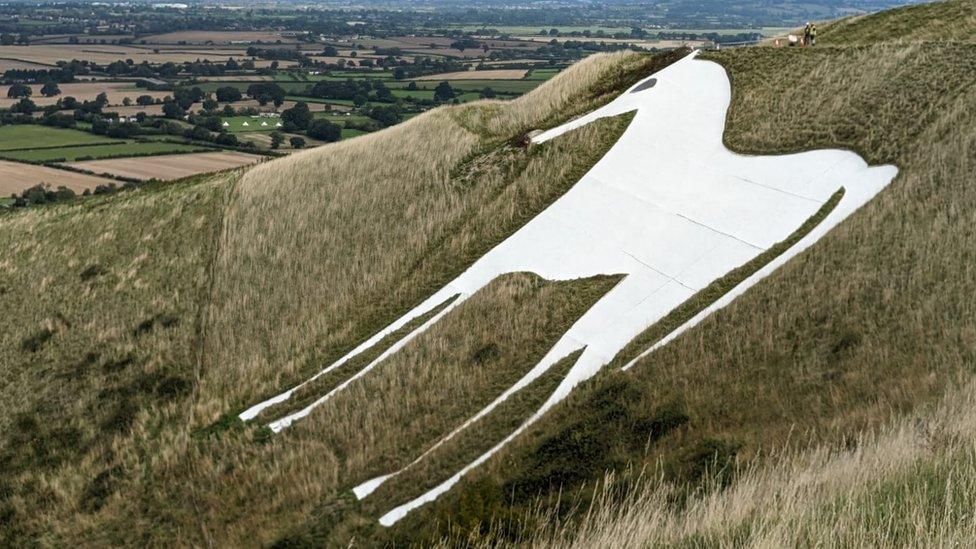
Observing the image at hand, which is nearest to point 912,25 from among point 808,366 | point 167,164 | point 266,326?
point 808,366

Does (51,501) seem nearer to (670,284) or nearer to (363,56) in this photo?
(670,284)

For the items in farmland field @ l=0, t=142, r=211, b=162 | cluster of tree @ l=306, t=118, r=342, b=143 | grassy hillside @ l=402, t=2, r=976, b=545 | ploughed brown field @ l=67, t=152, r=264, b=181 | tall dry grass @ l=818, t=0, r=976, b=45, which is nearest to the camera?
grassy hillside @ l=402, t=2, r=976, b=545

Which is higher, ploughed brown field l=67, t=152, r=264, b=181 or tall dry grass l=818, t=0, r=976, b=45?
tall dry grass l=818, t=0, r=976, b=45

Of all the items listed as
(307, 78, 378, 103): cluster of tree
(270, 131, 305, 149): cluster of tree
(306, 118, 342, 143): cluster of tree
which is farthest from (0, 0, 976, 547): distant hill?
(307, 78, 378, 103): cluster of tree

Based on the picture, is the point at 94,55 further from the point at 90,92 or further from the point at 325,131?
the point at 325,131

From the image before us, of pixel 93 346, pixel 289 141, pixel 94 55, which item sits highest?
pixel 93 346

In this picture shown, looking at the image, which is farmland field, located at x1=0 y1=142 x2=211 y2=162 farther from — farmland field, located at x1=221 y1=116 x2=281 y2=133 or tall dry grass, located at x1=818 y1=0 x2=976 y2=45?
tall dry grass, located at x1=818 y1=0 x2=976 y2=45

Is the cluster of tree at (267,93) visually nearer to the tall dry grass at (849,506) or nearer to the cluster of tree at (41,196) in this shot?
the cluster of tree at (41,196)
